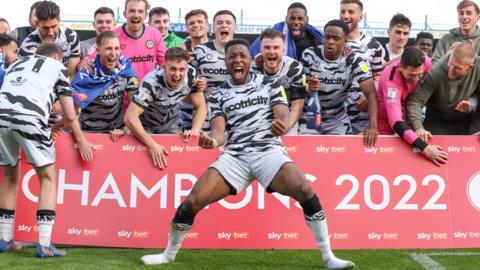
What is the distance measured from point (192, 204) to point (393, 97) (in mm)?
2344

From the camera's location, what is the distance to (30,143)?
21.1 feet

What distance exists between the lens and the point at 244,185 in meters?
6.30

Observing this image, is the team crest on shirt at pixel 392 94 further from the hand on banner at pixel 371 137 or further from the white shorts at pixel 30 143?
the white shorts at pixel 30 143

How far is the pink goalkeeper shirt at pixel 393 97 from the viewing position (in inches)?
282

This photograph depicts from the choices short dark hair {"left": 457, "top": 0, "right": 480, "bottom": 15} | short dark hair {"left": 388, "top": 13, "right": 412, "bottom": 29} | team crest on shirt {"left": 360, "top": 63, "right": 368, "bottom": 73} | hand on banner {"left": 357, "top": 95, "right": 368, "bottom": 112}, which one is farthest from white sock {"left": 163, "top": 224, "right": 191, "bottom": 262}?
short dark hair {"left": 457, "top": 0, "right": 480, "bottom": 15}

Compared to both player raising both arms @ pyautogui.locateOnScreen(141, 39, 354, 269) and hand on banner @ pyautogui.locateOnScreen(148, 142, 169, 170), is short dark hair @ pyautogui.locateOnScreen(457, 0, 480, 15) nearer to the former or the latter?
player raising both arms @ pyautogui.locateOnScreen(141, 39, 354, 269)

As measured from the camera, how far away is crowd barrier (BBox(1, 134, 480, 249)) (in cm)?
704

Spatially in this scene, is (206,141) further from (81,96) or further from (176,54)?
(81,96)

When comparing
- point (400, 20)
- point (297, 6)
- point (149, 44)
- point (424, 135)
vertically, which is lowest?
point (424, 135)

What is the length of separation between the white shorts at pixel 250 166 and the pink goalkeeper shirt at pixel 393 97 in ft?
4.77

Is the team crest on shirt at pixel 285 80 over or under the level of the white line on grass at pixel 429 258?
over

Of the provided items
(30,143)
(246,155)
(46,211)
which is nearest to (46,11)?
(30,143)

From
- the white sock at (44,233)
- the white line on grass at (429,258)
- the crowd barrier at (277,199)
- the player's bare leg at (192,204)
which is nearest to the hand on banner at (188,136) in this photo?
the crowd barrier at (277,199)

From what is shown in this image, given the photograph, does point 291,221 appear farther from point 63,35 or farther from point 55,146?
point 63,35
